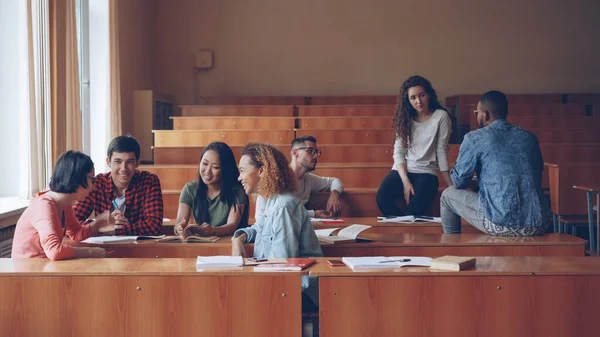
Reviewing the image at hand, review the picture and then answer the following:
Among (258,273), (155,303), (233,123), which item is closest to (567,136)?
(233,123)

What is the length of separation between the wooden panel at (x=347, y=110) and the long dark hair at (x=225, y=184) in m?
5.27

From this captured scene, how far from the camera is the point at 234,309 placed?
98.7 inches

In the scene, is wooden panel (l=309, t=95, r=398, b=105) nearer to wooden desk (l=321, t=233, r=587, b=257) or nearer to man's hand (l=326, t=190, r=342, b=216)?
man's hand (l=326, t=190, r=342, b=216)

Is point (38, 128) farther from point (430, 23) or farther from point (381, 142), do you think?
point (430, 23)

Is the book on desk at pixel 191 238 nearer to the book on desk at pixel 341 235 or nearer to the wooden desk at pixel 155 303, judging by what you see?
the book on desk at pixel 341 235

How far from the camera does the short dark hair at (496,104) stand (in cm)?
365

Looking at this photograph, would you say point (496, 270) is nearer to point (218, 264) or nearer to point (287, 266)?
point (287, 266)

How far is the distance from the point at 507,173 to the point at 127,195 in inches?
75.8

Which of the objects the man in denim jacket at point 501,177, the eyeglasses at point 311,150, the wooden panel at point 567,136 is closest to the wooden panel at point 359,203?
the eyeglasses at point 311,150

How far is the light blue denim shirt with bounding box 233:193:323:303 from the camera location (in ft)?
9.41

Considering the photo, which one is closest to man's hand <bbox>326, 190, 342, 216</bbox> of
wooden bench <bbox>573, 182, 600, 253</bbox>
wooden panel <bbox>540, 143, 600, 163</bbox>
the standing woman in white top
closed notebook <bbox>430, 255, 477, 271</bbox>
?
the standing woman in white top

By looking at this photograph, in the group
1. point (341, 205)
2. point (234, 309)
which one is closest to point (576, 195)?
point (341, 205)

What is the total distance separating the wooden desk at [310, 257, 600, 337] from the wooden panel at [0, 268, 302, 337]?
17cm

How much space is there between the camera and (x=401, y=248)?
327 cm
